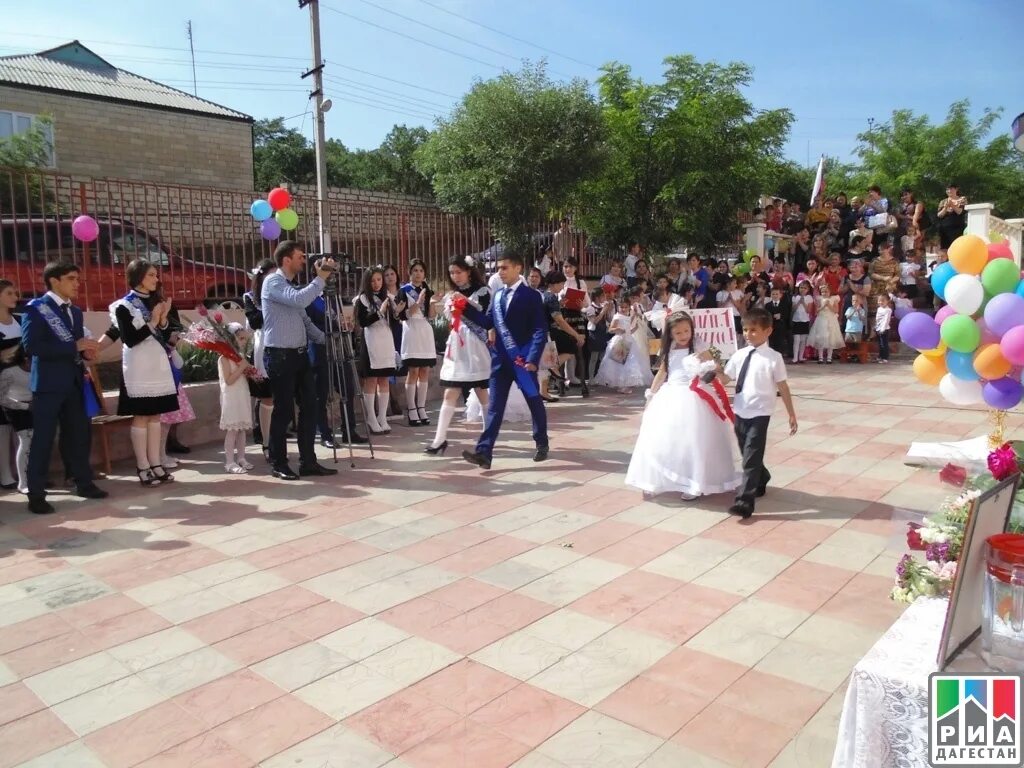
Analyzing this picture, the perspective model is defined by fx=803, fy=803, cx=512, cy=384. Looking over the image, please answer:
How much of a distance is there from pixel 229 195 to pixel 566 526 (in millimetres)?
6972

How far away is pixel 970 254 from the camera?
3330 millimetres

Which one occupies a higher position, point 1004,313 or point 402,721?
point 1004,313

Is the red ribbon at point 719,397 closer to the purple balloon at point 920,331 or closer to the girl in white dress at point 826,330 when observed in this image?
the purple balloon at point 920,331

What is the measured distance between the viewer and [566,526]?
215 inches

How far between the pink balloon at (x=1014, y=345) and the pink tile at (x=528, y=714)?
7.05 ft

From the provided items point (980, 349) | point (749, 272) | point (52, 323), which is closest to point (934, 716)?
point (980, 349)

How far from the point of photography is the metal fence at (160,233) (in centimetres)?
835

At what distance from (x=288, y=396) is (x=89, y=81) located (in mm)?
24675

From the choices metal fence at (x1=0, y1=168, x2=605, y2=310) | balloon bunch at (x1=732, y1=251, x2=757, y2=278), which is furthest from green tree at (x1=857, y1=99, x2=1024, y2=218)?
Result: metal fence at (x1=0, y1=168, x2=605, y2=310)

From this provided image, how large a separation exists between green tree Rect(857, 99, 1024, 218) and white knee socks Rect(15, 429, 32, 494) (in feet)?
120

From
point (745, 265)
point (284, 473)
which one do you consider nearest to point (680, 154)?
point (745, 265)

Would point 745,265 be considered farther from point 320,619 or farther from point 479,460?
point 320,619

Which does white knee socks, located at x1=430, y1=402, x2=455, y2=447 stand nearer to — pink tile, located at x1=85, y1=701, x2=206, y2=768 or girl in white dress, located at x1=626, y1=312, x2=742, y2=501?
girl in white dress, located at x1=626, y1=312, x2=742, y2=501

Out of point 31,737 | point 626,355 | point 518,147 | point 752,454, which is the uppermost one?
point 518,147
